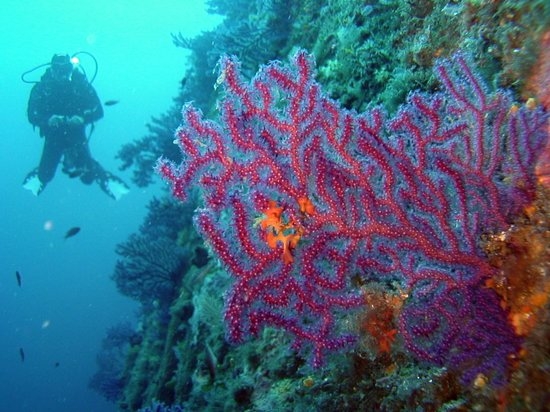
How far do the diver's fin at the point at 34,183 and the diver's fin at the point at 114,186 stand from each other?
1738 millimetres

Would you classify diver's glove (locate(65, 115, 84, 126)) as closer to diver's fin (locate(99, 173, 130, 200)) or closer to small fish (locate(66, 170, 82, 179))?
small fish (locate(66, 170, 82, 179))

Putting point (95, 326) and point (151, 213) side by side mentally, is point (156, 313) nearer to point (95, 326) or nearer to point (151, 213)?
point (151, 213)

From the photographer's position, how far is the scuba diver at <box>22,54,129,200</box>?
1104cm

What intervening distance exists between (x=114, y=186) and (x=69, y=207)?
74.9 meters

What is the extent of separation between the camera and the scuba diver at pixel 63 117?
11039 millimetres

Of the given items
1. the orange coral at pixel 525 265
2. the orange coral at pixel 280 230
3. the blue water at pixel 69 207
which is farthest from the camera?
the blue water at pixel 69 207

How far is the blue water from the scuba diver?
7.00m

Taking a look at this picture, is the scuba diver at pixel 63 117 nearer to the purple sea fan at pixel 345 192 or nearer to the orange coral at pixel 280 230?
the purple sea fan at pixel 345 192

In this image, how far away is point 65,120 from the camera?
440 inches

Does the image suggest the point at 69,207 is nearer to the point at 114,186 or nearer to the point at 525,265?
the point at 114,186

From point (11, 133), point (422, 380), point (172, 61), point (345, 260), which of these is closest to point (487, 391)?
point (422, 380)

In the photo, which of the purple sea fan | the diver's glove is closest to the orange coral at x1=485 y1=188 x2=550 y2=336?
the purple sea fan

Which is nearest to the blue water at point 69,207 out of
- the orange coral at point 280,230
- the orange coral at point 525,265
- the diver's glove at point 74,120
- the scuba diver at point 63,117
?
the scuba diver at point 63,117

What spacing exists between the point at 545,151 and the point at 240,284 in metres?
1.61
